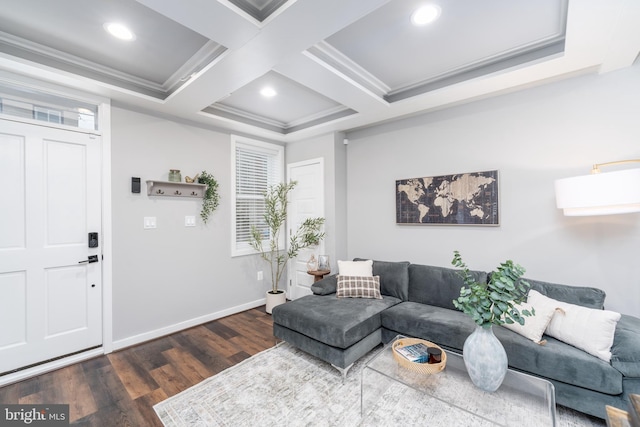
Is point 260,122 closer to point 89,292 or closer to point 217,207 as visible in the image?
point 217,207

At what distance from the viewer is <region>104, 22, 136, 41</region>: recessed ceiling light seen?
1924 mm

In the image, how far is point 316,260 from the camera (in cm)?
397

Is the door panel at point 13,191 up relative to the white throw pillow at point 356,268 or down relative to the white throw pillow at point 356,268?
up

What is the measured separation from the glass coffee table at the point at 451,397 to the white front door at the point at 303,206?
2.27 m

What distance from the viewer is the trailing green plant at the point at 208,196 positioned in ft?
11.3

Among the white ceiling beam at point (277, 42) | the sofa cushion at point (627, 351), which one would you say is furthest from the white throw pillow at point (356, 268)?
the white ceiling beam at point (277, 42)

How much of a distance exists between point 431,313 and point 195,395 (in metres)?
2.15

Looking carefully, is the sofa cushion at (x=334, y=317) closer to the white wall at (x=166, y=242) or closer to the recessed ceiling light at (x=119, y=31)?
the white wall at (x=166, y=242)

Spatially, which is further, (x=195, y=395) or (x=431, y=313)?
(x=431, y=313)

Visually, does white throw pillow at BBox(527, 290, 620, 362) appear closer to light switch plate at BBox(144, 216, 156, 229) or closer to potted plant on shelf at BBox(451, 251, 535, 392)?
potted plant on shelf at BBox(451, 251, 535, 392)

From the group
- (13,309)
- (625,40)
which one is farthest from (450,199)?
(13,309)

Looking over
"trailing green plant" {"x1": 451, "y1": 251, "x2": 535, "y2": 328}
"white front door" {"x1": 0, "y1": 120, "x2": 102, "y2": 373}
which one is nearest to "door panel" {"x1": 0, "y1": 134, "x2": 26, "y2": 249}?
"white front door" {"x1": 0, "y1": 120, "x2": 102, "y2": 373}

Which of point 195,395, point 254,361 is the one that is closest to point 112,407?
point 195,395
